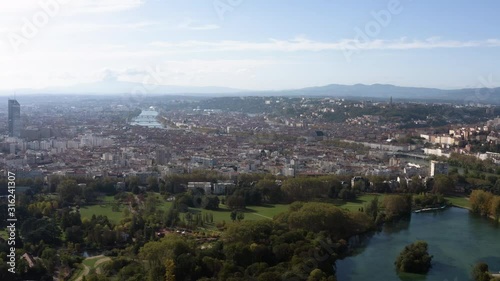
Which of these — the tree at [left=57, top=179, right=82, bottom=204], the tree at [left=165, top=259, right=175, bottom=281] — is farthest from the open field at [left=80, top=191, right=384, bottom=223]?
the tree at [left=165, top=259, right=175, bottom=281]

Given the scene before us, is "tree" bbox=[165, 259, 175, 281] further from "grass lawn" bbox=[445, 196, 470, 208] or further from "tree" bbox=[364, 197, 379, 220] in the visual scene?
"grass lawn" bbox=[445, 196, 470, 208]

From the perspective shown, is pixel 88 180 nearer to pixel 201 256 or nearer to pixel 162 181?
pixel 162 181

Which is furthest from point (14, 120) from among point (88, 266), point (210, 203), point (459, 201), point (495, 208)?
point (495, 208)

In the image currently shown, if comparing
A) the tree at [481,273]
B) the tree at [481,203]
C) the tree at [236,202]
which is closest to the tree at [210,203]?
the tree at [236,202]

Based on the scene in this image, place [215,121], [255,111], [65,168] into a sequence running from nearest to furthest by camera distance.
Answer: [65,168] < [215,121] < [255,111]

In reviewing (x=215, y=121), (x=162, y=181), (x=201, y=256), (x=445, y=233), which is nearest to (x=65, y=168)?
(x=162, y=181)

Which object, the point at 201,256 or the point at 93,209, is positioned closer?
the point at 201,256
